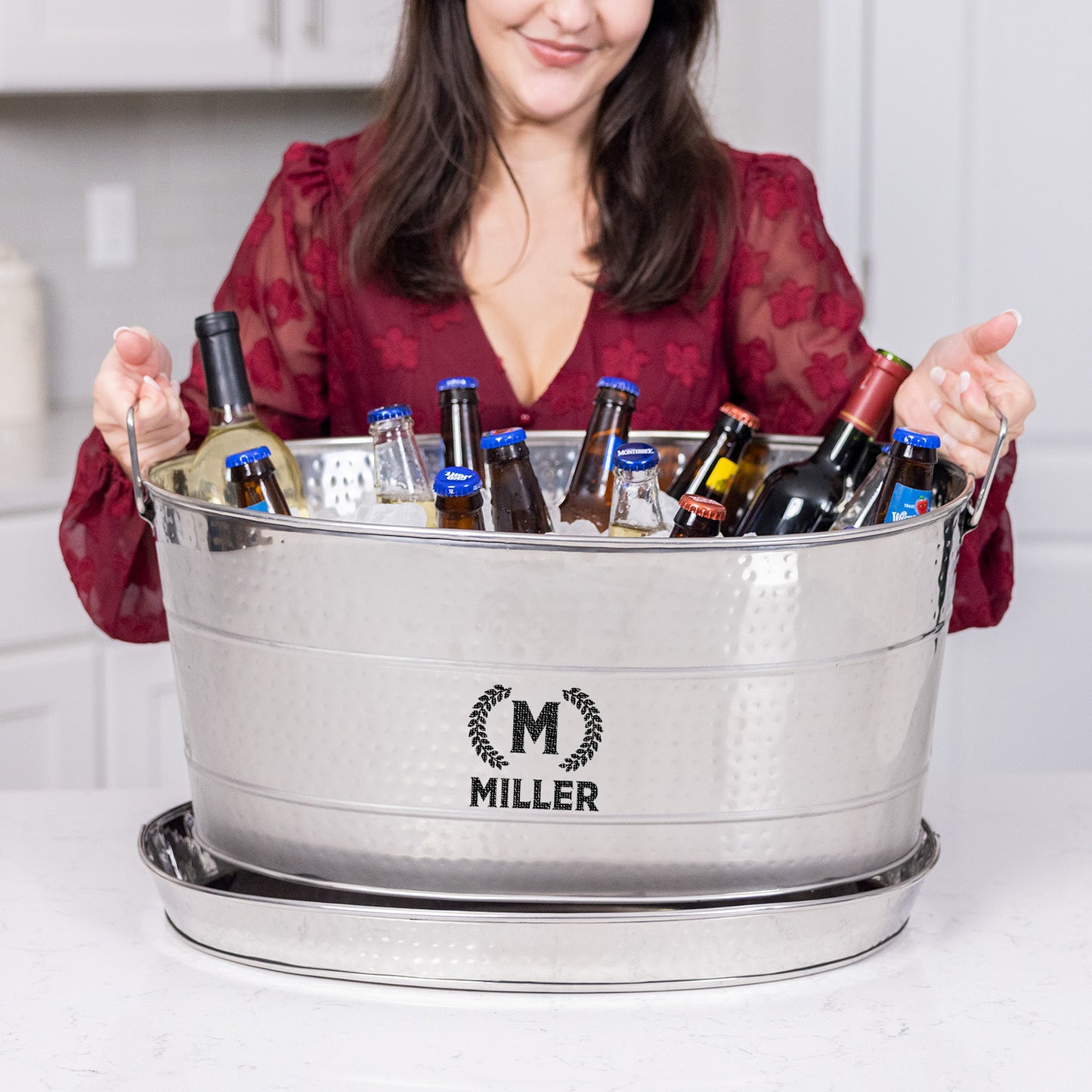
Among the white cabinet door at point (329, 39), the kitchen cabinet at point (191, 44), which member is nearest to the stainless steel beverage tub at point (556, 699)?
the kitchen cabinet at point (191, 44)

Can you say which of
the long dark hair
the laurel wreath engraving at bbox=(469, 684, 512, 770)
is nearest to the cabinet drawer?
the long dark hair

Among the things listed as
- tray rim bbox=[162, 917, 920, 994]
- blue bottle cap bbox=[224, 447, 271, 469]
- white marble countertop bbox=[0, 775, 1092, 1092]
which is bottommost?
white marble countertop bbox=[0, 775, 1092, 1092]

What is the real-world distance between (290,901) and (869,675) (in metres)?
0.32

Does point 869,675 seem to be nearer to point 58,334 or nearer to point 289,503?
point 289,503

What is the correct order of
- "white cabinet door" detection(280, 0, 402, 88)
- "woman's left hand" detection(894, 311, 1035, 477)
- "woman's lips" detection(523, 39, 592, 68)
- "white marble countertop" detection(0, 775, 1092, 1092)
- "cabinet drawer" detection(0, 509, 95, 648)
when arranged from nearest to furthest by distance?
"white marble countertop" detection(0, 775, 1092, 1092)
"woman's left hand" detection(894, 311, 1035, 477)
"woman's lips" detection(523, 39, 592, 68)
"cabinet drawer" detection(0, 509, 95, 648)
"white cabinet door" detection(280, 0, 402, 88)

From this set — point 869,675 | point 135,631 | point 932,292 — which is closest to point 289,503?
point 135,631

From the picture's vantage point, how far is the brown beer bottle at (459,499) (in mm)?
727

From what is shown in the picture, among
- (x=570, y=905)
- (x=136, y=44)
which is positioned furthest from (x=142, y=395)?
(x=136, y=44)

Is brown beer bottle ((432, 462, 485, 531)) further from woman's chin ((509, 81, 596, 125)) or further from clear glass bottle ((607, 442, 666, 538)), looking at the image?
woman's chin ((509, 81, 596, 125))

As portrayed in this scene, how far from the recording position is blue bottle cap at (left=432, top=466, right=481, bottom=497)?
28.6 inches

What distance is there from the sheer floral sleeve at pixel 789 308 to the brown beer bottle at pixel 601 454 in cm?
36

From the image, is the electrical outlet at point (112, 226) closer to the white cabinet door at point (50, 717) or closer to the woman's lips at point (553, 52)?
the white cabinet door at point (50, 717)

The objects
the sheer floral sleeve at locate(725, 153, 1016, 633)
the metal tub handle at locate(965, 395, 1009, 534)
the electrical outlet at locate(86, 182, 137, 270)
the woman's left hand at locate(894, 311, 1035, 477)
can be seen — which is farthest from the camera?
the electrical outlet at locate(86, 182, 137, 270)

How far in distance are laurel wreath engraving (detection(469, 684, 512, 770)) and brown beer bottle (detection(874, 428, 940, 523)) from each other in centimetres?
27
